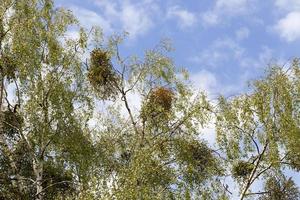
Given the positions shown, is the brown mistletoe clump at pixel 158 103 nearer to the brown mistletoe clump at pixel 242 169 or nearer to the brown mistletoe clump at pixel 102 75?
the brown mistletoe clump at pixel 102 75

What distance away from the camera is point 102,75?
25.8m

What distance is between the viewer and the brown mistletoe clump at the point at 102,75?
1007 inches

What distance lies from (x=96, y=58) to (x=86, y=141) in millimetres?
3754

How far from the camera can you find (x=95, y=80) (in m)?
25.6

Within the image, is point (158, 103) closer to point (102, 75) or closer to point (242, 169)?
point (102, 75)

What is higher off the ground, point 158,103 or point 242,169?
point 158,103

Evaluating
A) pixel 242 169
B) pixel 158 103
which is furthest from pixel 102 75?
pixel 242 169

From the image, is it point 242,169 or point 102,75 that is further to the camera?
point 102,75

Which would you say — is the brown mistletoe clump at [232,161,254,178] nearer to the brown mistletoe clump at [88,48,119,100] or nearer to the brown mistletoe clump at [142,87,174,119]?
the brown mistletoe clump at [142,87,174,119]

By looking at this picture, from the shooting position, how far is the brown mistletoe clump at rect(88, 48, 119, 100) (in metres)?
25.6

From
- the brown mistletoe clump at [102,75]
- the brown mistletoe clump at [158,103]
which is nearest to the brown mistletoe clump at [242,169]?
the brown mistletoe clump at [158,103]

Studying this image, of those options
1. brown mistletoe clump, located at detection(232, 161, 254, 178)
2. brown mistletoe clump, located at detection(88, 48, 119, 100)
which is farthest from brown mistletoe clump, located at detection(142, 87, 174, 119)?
brown mistletoe clump, located at detection(232, 161, 254, 178)

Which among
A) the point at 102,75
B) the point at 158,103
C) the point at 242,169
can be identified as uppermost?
the point at 102,75

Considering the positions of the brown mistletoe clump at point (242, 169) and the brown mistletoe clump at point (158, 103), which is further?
the brown mistletoe clump at point (158, 103)
